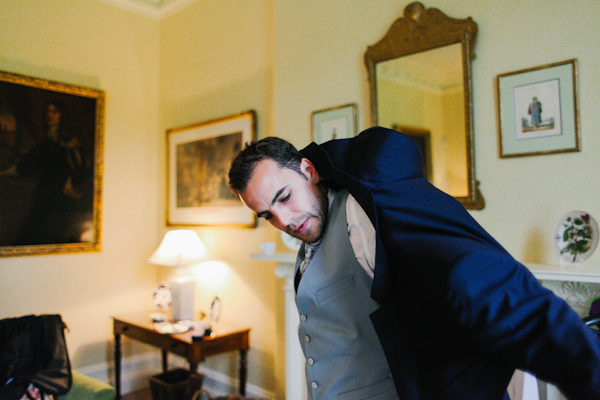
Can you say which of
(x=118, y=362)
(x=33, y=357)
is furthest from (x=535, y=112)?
(x=118, y=362)

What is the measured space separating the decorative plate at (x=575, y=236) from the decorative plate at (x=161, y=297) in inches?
120

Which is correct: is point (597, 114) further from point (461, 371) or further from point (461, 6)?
point (461, 371)

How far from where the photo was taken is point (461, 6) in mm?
2445

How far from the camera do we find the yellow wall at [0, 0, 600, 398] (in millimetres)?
2164

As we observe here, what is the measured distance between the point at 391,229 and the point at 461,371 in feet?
1.03

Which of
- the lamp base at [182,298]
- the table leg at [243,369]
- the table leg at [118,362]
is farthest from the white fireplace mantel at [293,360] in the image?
the table leg at [118,362]

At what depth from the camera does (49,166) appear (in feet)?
13.1

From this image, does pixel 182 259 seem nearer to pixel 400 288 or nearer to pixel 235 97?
pixel 235 97

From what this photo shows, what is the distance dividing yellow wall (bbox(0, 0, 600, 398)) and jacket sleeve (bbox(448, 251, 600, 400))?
1583 millimetres

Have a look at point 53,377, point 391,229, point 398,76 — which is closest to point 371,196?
point 391,229

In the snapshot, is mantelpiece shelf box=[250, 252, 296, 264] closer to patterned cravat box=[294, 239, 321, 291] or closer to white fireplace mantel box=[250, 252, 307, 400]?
white fireplace mantel box=[250, 252, 307, 400]

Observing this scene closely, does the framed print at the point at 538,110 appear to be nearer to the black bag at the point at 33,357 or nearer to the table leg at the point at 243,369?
the table leg at the point at 243,369

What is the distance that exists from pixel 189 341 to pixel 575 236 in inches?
98.9

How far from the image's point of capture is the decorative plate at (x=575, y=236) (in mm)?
1936
